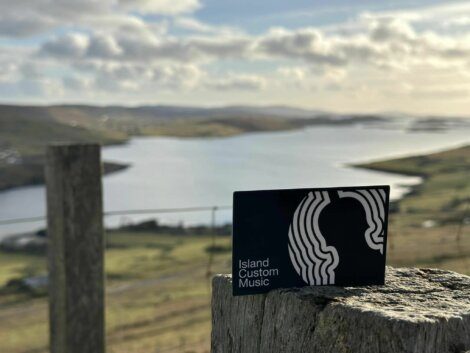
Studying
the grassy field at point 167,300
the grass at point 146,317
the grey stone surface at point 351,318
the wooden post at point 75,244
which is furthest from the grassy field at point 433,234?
the grey stone surface at point 351,318

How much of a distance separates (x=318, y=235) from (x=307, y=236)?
3 cm

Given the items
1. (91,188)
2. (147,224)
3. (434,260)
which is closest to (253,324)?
(91,188)

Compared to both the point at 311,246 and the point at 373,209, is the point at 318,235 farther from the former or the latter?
the point at 373,209

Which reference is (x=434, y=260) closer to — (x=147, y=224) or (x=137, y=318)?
(x=137, y=318)

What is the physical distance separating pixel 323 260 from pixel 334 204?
0.16 metres

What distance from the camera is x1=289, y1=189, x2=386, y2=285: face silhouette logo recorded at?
4.89 feet

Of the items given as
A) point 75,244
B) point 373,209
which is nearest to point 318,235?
point 373,209

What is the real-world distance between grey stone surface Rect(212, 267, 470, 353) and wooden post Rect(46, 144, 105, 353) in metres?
1.62

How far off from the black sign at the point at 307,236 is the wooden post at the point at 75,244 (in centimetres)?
181

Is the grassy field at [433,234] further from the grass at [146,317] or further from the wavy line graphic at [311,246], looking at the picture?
the wavy line graphic at [311,246]

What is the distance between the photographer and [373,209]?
1545 mm

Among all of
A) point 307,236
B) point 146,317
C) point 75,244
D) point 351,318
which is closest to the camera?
point 351,318

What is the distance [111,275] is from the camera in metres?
17.1

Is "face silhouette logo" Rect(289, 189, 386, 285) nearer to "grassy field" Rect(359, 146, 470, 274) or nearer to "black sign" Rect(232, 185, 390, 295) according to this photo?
"black sign" Rect(232, 185, 390, 295)
